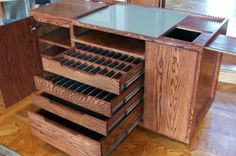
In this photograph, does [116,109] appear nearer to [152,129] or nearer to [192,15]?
[152,129]

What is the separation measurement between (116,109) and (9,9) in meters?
1.33

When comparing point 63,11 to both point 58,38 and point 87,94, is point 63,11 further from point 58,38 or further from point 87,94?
point 87,94

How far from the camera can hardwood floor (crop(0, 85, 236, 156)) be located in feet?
4.67

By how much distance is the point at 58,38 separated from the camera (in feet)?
5.69

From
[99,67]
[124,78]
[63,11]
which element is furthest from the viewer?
[63,11]

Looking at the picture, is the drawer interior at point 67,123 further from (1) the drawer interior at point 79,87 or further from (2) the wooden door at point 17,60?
(2) the wooden door at point 17,60

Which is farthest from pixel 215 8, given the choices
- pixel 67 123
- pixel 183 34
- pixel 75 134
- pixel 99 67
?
pixel 75 134

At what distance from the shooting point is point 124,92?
122 centimetres

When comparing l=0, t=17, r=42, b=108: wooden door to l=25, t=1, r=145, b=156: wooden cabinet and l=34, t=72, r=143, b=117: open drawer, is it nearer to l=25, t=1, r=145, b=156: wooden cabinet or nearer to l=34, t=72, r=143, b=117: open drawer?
l=25, t=1, r=145, b=156: wooden cabinet

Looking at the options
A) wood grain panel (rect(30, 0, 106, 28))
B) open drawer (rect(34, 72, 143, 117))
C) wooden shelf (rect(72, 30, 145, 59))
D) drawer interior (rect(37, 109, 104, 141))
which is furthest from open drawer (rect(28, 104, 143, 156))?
wood grain panel (rect(30, 0, 106, 28))

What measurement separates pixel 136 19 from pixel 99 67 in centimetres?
34

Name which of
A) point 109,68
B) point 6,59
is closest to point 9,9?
point 6,59

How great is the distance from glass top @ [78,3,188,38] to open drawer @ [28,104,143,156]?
0.38 m

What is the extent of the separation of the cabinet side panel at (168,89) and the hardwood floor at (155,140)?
0.27ft
